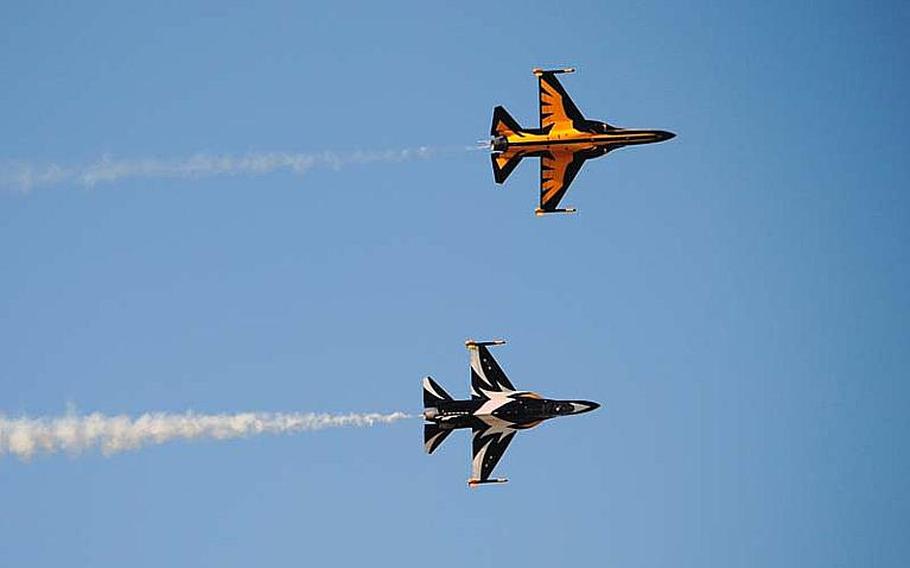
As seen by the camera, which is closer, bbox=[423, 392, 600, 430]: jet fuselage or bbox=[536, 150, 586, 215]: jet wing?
bbox=[423, 392, 600, 430]: jet fuselage

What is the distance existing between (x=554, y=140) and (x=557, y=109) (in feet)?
8.05

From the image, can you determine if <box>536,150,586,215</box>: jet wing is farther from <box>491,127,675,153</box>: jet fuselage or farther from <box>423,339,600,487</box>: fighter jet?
<box>423,339,600,487</box>: fighter jet

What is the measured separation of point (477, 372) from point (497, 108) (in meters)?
17.7

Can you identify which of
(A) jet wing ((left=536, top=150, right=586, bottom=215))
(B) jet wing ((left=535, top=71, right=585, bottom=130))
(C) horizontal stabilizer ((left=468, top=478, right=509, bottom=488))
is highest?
(B) jet wing ((left=535, top=71, right=585, bottom=130))

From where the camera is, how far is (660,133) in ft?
463

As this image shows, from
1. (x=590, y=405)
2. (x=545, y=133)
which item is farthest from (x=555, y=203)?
(x=590, y=405)

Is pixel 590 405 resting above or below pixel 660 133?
below

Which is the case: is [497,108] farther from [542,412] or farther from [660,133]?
[542,412]

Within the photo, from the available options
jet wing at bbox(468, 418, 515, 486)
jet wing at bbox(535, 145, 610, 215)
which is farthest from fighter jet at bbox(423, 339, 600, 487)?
jet wing at bbox(535, 145, 610, 215)

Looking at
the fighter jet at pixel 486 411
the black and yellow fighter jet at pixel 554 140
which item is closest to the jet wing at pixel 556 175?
the black and yellow fighter jet at pixel 554 140

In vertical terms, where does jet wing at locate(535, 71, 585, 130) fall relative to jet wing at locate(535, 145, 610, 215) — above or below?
above

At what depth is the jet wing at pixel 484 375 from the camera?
140 meters

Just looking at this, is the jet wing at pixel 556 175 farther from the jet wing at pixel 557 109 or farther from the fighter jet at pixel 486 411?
the fighter jet at pixel 486 411

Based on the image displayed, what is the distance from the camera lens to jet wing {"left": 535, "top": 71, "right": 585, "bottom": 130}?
142 metres
